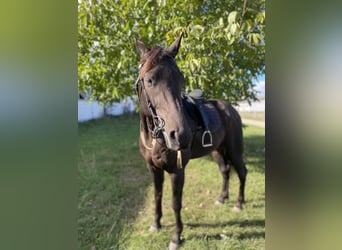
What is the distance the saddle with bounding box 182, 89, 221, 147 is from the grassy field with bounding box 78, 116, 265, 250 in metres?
0.72

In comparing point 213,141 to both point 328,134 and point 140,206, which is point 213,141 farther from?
point 328,134

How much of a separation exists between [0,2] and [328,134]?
1.02 metres

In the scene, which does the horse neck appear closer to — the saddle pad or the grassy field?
the saddle pad

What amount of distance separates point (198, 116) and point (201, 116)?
23 mm

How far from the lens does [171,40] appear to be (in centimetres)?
192

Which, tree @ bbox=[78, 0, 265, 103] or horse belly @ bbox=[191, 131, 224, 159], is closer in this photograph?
tree @ bbox=[78, 0, 265, 103]

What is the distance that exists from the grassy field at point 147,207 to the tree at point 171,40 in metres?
1.06

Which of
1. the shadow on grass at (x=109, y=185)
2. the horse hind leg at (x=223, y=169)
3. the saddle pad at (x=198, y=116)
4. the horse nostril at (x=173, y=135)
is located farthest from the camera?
the horse hind leg at (x=223, y=169)

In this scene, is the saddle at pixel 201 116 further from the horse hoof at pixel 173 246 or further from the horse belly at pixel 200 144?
the horse hoof at pixel 173 246

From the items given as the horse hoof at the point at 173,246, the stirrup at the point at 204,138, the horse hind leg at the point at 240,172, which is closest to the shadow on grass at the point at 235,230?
the horse hoof at the point at 173,246

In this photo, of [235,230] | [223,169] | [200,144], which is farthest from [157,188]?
[223,169]

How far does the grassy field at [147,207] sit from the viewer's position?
1.95 m

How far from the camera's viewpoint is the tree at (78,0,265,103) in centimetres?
176

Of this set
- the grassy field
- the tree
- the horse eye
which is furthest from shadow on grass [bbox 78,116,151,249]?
the horse eye
